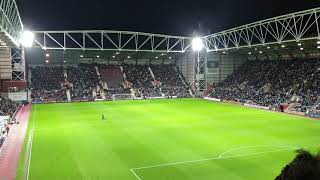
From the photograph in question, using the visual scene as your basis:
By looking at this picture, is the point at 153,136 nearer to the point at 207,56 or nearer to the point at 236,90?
the point at 236,90

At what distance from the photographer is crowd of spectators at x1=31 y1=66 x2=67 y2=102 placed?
6075cm

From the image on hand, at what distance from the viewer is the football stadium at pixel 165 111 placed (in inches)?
752

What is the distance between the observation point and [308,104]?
43094mm

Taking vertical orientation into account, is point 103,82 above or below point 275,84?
above

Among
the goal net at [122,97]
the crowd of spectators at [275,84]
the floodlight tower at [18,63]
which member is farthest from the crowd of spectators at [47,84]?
the crowd of spectators at [275,84]

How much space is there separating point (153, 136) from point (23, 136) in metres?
10.6

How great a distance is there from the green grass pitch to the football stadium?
8 cm

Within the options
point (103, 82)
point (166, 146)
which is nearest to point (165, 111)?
point (166, 146)

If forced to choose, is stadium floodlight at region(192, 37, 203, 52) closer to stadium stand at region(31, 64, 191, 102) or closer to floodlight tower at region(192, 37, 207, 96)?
floodlight tower at region(192, 37, 207, 96)

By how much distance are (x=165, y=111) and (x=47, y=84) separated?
30.5 meters

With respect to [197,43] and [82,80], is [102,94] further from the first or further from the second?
[197,43]

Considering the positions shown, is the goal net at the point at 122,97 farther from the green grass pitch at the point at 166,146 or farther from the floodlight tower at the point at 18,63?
the green grass pitch at the point at 166,146

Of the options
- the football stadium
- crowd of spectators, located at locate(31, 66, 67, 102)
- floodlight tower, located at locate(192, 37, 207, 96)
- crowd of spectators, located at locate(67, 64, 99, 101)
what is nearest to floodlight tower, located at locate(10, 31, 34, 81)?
the football stadium

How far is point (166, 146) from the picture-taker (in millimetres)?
23906
